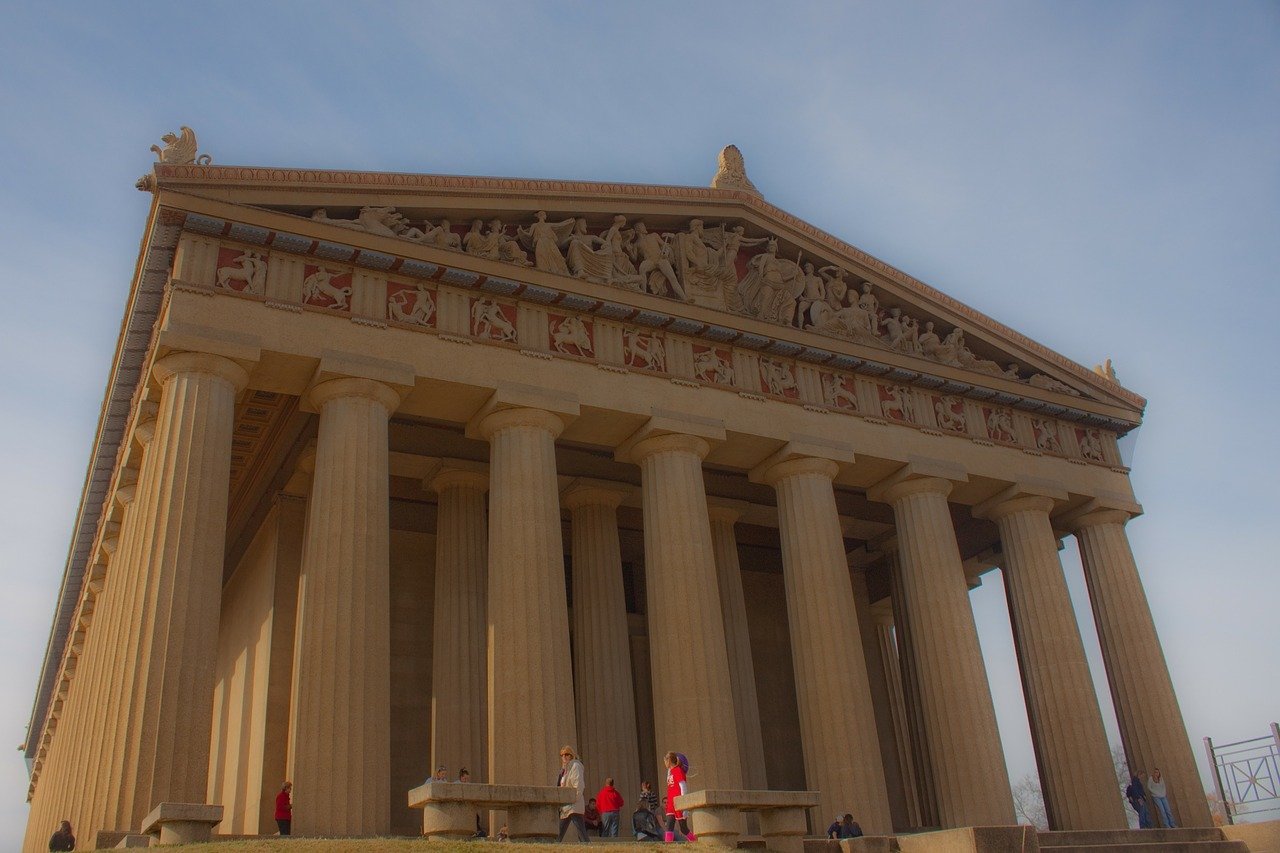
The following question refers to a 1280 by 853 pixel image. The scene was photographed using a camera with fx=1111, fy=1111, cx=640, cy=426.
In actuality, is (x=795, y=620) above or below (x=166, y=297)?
Result: below

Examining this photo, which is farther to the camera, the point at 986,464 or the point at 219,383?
the point at 986,464

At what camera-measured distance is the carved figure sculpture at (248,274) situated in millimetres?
20875

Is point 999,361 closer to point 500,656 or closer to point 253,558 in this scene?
point 500,656

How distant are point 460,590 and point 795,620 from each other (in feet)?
24.9

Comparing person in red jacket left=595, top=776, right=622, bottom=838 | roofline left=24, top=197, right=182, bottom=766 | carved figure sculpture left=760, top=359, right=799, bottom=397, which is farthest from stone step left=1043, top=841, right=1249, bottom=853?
roofline left=24, top=197, right=182, bottom=766

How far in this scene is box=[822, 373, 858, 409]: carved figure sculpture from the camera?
27.3 m

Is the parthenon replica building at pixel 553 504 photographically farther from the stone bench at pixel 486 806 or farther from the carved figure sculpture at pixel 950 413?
the stone bench at pixel 486 806

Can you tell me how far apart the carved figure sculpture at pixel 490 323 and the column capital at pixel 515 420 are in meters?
1.63

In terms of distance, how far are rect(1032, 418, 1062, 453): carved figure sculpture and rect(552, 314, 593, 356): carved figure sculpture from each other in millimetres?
13548

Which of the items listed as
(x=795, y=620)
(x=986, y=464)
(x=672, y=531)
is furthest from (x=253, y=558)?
(x=986, y=464)

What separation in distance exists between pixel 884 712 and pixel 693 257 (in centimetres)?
1681

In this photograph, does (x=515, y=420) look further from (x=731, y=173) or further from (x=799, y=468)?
(x=731, y=173)

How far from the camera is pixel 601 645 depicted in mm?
26031

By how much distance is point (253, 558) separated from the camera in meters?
29.5
